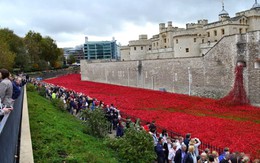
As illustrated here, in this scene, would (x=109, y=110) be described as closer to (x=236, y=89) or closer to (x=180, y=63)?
(x=236, y=89)

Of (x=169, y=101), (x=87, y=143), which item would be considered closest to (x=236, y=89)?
(x=169, y=101)

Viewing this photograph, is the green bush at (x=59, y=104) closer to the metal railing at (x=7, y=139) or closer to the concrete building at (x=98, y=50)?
the metal railing at (x=7, y=139)

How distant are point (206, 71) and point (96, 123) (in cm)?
1774

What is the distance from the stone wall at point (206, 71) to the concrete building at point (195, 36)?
5.63 metres

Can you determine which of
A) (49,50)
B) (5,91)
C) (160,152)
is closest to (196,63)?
(160,152)

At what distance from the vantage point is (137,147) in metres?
11.1

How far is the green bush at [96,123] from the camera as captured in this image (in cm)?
1498

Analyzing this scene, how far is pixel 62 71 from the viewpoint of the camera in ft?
265

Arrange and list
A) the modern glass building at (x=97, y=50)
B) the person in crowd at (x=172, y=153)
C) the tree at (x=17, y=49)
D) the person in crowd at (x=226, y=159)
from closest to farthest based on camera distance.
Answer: the person in crowd at (x=226, y=159) → the person in crowd at (x=172, y=153) → the tree at (x=17, y=49) → the modern glass building at (x=97, y=50)

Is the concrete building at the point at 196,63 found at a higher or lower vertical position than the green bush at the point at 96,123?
higher

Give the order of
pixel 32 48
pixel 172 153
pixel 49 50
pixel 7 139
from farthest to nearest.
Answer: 1. pixel 49 50
2. pixel 32 48
3. pixel 172 153
4. pixel 7 139

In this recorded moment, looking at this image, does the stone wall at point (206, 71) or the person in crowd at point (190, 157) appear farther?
the stone wall at point (206, 71)

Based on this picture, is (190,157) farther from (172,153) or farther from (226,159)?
(172,153)

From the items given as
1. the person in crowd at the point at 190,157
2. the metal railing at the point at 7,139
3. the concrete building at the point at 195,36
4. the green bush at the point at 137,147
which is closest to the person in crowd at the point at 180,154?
the person in crowd at the point at 190,157
